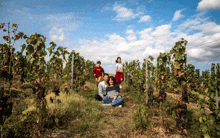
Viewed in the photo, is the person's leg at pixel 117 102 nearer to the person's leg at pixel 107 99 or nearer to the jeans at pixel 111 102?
the jeans at pixel 111 102

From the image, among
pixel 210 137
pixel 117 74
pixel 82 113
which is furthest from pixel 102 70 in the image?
pixel 210 137

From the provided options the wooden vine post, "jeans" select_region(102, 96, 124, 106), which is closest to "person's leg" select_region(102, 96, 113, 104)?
"jeans" select_region(102, 96, 124, 106)

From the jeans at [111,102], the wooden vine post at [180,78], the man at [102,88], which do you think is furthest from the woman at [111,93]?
the wooden vine post at [180,78]

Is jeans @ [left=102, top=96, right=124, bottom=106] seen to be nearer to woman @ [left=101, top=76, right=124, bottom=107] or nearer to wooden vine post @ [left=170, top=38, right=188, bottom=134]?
woman @ [left=101, top=76, right=124, bottom=107]

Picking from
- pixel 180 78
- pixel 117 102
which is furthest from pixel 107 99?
pixel 180 78

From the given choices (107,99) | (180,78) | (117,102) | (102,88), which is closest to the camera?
(180,78)

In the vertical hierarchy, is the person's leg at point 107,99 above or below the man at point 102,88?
below

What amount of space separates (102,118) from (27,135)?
1.86m

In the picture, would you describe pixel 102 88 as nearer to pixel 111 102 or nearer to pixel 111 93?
pixel 111 93

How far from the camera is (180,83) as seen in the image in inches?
131

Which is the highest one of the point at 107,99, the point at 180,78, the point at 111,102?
the point at 180,78

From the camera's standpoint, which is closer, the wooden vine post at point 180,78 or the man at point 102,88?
the wooden vine post at point 180,78

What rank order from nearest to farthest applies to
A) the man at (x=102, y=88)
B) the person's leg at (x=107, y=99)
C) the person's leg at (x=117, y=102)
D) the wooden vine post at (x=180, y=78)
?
the wooden vine post at (x=180, y=78), the person's leg at (x=117, y=102), the person's leg at (x=107, y=99), the man at (x=102, y=88)

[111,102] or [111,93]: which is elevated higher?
[111,93]
